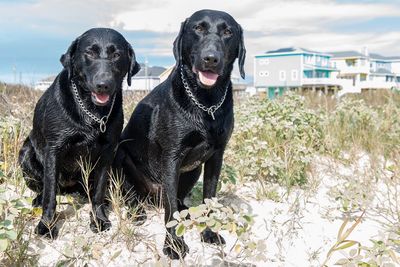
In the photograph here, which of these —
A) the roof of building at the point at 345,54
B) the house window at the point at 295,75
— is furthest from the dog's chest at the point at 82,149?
the roof of building at the point at 345,54

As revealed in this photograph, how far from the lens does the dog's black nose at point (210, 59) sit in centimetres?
273

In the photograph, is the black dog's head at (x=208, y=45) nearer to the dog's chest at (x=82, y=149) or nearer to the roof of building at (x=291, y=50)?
the dog's chest at (x=82, y=149)

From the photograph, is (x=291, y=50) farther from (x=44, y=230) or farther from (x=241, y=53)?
(x=44, y=230)

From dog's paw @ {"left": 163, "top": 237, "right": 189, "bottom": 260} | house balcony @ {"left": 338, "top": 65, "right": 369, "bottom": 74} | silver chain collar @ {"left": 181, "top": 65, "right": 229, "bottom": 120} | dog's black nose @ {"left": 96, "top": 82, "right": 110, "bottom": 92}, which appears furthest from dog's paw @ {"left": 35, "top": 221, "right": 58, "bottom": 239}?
house balcony @ {"left": 338, "top": 65, "right": 369, "bottom": 74}

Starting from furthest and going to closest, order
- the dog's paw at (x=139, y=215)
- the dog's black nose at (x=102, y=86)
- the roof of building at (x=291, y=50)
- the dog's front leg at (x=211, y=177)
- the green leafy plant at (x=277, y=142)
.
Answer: the roof of building at (x=291, y=50), the green leafy plant at (x=277, y=142), the dog's paw at (x=139, y=215), the dog's front leg at (x=211, y=177), the dog's black nose at (x=102, y=86)

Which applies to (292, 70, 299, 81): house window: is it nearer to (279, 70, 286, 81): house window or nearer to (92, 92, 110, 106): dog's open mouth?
(279, 70, 286, 81): house window

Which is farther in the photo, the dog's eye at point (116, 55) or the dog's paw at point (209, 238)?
the dog's paw at point (209, 238)

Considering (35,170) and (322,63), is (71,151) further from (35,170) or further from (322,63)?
(322,63)

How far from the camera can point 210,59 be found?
2.74 m

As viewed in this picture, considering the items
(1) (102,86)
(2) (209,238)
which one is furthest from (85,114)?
(2) (209,238)

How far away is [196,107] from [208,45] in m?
0.43

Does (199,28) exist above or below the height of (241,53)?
above

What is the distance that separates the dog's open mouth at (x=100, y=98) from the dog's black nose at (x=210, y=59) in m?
0.74

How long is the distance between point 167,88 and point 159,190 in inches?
34.7
